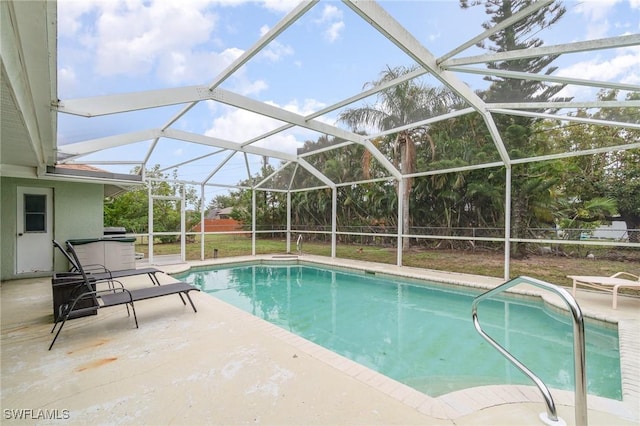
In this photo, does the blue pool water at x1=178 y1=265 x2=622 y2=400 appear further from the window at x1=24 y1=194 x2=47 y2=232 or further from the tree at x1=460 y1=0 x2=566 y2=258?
the tree at x1=460 y1=0 x2=566 y2=258

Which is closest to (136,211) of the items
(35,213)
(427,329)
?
(35,213)

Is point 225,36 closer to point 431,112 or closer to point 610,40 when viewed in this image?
point 431,112

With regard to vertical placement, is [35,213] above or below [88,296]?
above

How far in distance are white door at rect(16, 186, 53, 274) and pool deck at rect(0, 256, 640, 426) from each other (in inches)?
139

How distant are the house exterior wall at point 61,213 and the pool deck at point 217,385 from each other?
3.49m

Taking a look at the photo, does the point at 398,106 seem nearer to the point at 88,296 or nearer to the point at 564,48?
the point at 564,48

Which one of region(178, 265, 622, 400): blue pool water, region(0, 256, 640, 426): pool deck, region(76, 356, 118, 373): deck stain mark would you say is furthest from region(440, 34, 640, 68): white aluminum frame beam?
region(76, 356, 118, 373): deck stain mark

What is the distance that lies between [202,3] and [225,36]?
2.30 ft

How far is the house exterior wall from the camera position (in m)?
6.51

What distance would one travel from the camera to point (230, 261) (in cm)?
1091

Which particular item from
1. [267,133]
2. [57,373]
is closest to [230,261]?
[267,133]

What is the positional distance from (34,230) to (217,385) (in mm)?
7528

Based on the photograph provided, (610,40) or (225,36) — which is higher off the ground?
(225,36)

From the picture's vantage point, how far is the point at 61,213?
23.9 ft
